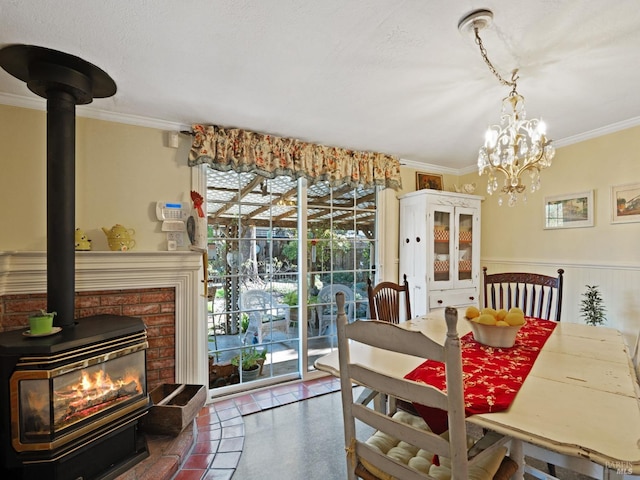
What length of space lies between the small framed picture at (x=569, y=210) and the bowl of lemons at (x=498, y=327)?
195 centimetres

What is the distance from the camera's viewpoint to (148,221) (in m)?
2.49

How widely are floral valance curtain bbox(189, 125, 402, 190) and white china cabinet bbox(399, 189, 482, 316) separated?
0.42 meters

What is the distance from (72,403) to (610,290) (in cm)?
381

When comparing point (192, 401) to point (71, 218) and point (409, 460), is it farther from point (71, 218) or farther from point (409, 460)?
point (409, 460)

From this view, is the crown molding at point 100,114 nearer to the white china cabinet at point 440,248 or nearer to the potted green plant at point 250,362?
Answer: the potted green plant at point 250,362

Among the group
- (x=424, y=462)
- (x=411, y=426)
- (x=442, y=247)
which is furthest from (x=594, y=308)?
(x=411, y=426)

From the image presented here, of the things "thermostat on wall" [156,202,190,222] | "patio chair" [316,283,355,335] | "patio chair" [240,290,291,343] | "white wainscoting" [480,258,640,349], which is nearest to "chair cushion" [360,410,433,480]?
"patio chair" [240,290,291,343]

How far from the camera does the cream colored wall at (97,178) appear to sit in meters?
2.11

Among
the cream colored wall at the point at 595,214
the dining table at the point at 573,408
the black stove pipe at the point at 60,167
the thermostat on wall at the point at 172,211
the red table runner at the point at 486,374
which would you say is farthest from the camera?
the cream colored wall at the point at 595,214

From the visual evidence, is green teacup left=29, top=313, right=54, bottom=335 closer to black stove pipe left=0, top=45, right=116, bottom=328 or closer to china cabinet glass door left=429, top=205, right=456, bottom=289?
black stove pipe left=0, top=45, right=116, bottom=328

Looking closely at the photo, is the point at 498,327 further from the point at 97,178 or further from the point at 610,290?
the point at 97,178

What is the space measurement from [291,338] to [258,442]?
3.57ft

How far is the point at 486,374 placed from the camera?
124 cm

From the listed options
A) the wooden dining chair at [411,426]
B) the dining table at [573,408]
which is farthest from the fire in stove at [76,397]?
the wooden dining chair at [411,426]
